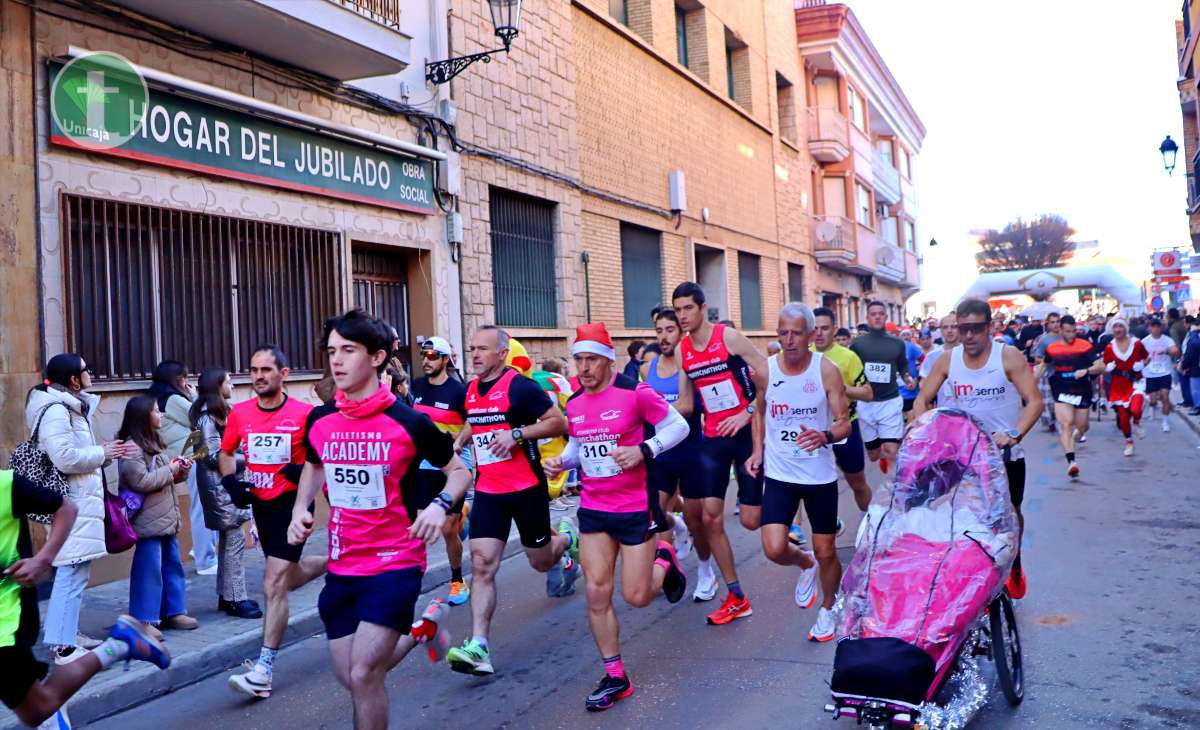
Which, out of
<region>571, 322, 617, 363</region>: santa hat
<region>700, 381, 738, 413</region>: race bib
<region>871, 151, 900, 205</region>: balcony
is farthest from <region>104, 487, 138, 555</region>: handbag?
<region>871, 151, 900, 205</region>: balcony

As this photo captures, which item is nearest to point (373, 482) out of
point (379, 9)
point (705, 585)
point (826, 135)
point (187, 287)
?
point (705, 585)

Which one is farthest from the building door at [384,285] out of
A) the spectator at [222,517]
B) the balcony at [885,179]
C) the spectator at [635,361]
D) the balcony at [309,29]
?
the balcony at [885,179]

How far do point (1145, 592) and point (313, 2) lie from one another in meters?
8.62

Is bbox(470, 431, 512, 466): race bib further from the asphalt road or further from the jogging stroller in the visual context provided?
the jogging stroller

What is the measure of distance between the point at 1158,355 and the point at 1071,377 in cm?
442

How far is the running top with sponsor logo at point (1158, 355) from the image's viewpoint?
16.6m

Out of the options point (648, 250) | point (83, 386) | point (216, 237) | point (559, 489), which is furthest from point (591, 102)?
point (83, 386)

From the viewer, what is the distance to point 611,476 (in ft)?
17.1

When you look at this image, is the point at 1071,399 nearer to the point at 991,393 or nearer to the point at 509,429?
the point at 991,393

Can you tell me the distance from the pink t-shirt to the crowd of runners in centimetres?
1

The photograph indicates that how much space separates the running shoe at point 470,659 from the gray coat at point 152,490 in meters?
2.39

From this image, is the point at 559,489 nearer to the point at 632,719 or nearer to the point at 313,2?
the point at 632,719

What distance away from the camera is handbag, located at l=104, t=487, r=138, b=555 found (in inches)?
235

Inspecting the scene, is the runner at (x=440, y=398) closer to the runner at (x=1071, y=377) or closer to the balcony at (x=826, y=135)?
the runner at (x=1071, y=377)
